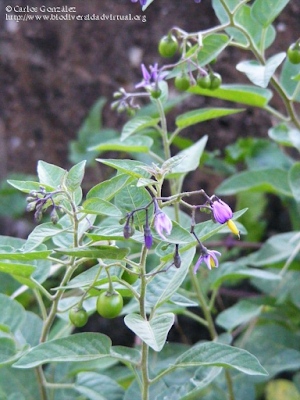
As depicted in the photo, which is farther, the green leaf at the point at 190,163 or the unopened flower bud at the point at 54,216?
the green leaf at the point at 190,163

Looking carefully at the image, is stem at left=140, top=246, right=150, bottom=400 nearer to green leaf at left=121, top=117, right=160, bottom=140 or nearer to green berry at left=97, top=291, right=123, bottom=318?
green berry at left=97, top=291, right=123, bottom=318

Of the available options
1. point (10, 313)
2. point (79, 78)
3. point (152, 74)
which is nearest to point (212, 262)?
point (10, 313)

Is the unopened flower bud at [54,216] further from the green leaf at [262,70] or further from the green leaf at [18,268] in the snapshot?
the green leaf at [262,70]

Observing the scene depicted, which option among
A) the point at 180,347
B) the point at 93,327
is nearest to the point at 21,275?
the point at 180,347

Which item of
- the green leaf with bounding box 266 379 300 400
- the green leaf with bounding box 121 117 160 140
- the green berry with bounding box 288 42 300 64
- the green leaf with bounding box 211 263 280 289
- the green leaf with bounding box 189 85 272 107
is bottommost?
the green leaf with bounding box 266 379 300 400

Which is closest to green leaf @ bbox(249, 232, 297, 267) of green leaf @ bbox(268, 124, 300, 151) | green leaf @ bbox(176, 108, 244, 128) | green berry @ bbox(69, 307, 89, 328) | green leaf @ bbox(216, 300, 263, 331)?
green leaf @ bbox(216, 300, 263, 331)

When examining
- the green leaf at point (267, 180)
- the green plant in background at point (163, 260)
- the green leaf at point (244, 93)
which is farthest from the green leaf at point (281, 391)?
the green leaf at point (244, 93)

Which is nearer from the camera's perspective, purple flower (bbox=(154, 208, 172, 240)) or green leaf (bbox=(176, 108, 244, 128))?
purple flower (bbox=(154, 208, 172, 240))
